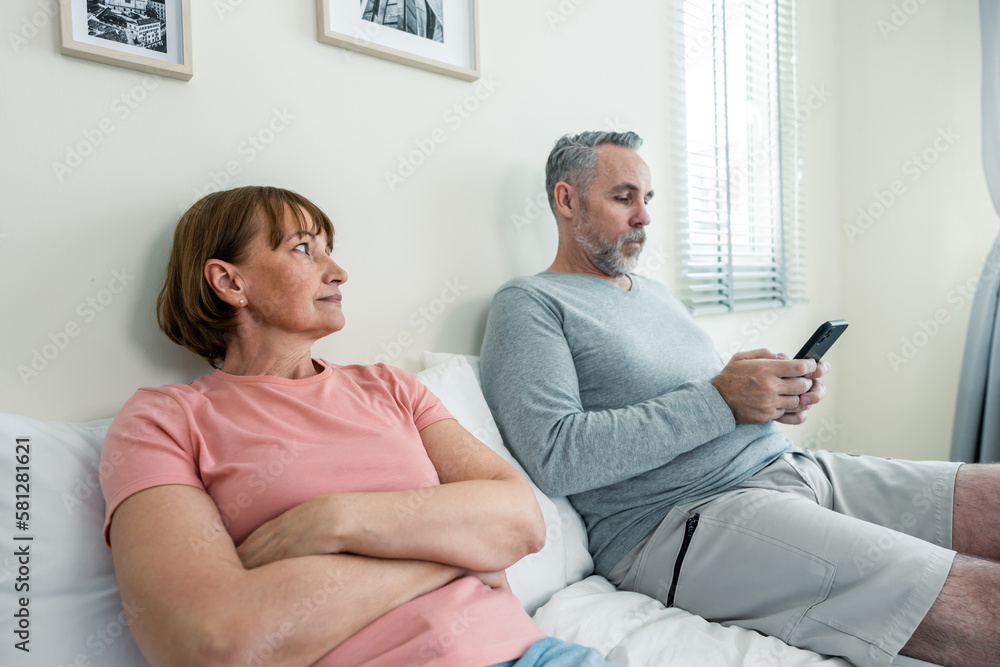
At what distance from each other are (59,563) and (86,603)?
6 cm

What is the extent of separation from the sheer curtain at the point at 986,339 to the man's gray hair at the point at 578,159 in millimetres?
1604

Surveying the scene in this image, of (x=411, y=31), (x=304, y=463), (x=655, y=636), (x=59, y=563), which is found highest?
(x=411, y=31)

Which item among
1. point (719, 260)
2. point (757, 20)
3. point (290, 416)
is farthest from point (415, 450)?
point (757, 20)

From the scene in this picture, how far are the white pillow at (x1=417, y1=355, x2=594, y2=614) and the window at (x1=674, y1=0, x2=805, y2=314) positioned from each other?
112 centimetres

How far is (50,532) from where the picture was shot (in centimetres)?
83

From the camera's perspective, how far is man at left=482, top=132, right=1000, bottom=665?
998 millimetres

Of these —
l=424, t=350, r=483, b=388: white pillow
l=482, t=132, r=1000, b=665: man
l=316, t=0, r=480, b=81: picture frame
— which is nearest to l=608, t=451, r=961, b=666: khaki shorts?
l=482, t=132, r=1000, b=665: man

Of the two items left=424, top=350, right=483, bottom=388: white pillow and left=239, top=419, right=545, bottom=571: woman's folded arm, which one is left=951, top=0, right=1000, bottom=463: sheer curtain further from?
left=239, top=419, right=545, bottom=571: woman's folded arm

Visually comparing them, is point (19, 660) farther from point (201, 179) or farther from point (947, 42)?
point (947, 42)

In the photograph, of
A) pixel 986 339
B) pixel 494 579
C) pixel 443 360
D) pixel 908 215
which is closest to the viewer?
pixel 494 579

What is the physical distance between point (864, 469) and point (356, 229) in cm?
127

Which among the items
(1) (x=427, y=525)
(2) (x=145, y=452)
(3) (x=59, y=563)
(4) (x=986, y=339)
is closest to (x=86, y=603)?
(3) (x=59, y=563)

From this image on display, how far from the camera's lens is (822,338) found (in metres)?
1.34

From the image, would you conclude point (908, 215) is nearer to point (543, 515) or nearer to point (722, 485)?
point (722, 485)
